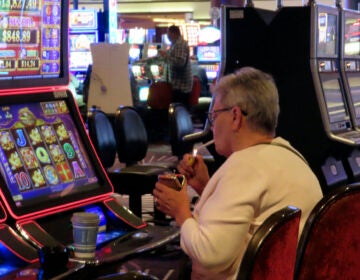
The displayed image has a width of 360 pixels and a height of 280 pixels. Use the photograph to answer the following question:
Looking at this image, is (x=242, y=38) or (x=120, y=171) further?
(x=242, y=38)

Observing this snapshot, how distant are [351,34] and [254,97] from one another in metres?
4.16

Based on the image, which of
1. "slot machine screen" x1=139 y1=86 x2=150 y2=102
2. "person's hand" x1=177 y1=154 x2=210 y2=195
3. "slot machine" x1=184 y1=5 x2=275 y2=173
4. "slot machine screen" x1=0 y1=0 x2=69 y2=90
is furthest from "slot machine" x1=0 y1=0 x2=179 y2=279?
"slot machine screen" x1=139 y1=86 x2=150 y2=102

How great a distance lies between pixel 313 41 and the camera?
5246mm

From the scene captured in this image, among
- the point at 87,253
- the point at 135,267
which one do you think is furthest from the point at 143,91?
the point at 87,253

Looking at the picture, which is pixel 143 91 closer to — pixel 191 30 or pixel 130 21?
pixel 191 30

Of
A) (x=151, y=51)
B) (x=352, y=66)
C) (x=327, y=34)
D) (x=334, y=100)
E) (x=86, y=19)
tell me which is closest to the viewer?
(x=327, y=34)

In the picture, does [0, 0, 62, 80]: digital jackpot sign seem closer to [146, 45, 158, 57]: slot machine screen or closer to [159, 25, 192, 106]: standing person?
[159, 25, 192, 106]: standing person

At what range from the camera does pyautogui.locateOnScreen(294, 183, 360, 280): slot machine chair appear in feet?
6.85

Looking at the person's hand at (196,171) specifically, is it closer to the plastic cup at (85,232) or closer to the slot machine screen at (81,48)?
the plastic cup at (85,232)

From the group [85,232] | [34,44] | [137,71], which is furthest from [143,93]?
[85,232]

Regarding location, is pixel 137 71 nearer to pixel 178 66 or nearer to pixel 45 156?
pixel 178 66

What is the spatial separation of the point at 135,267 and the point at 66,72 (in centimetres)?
184

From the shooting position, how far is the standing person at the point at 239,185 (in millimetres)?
1969

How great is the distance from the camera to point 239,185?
199 centimetres
